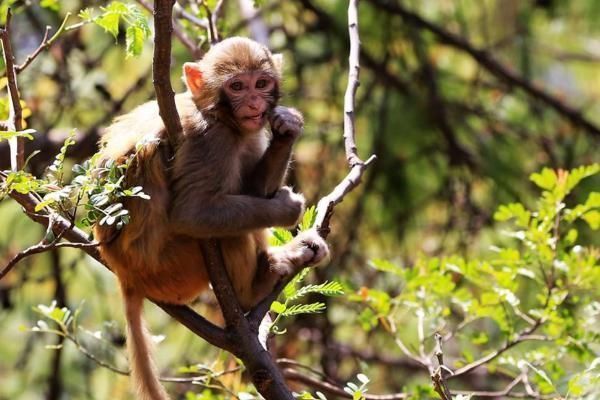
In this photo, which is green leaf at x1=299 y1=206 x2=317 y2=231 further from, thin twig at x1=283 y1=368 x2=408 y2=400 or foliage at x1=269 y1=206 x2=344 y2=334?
thin twig at x1=283 y1=368 x2=408 y2=400

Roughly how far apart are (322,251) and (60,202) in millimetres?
1413

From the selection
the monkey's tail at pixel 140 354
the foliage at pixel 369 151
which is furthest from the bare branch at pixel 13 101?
the foliage at pixel 369 151

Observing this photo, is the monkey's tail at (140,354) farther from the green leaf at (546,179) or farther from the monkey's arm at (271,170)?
the green leaf at (546,179)

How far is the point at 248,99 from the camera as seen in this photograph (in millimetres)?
4379

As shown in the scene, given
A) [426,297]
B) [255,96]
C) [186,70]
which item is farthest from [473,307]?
[186,70]

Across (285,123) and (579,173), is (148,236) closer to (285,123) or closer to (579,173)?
(285,123)

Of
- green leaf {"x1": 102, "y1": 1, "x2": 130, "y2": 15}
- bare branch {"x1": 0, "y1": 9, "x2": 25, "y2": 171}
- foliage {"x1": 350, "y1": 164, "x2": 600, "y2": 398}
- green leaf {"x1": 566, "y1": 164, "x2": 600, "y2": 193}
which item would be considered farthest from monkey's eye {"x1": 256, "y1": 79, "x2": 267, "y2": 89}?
green leaf {"x1": 566, "y1": 164, "x2": 600, "y2": 193}

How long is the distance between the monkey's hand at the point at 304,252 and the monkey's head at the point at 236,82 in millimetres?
517

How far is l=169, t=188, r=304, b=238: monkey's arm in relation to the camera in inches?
160

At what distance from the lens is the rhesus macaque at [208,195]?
409cm

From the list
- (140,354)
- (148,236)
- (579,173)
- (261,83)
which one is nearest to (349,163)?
(261,83)

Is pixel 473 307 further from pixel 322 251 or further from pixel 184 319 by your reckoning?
pixel 184 319

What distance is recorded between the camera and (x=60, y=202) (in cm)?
311

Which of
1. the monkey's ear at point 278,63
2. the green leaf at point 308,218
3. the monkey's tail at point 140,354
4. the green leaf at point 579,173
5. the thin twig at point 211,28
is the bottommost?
the monkey's tail at point 140,354
